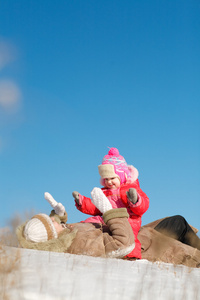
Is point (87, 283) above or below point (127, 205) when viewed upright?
below

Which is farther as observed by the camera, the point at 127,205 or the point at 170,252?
the point at 127,205

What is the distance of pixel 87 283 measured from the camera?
2682mm

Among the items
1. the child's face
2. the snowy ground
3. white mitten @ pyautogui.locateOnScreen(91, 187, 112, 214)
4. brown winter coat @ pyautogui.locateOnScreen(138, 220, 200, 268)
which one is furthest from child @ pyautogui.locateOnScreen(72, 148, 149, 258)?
the snowy ground

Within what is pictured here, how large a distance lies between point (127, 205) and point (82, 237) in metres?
1.25

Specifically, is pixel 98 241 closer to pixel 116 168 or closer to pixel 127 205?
pixel 127 205

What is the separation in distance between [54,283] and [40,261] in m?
0.83

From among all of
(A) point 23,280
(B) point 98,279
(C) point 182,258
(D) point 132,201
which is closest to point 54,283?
(A) point 23,280

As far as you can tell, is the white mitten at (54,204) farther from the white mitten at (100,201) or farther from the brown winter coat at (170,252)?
the brown winter coat at (170,252)

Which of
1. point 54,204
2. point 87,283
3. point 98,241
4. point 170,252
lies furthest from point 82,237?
point 87,283

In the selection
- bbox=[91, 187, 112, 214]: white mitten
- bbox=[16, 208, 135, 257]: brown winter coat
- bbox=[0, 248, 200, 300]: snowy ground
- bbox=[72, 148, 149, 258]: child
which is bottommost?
bbox=[0, 248, 200, 300]: snowy ground

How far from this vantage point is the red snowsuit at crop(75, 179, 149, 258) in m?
5.77

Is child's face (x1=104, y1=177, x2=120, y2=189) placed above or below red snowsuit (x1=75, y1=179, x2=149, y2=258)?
above

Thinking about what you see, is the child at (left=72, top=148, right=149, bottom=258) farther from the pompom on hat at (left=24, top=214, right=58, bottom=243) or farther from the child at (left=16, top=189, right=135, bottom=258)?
the pompom on hat at (left=24, top=214, right=58, bottom=243)

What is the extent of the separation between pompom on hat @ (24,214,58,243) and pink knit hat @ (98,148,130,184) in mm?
1719
